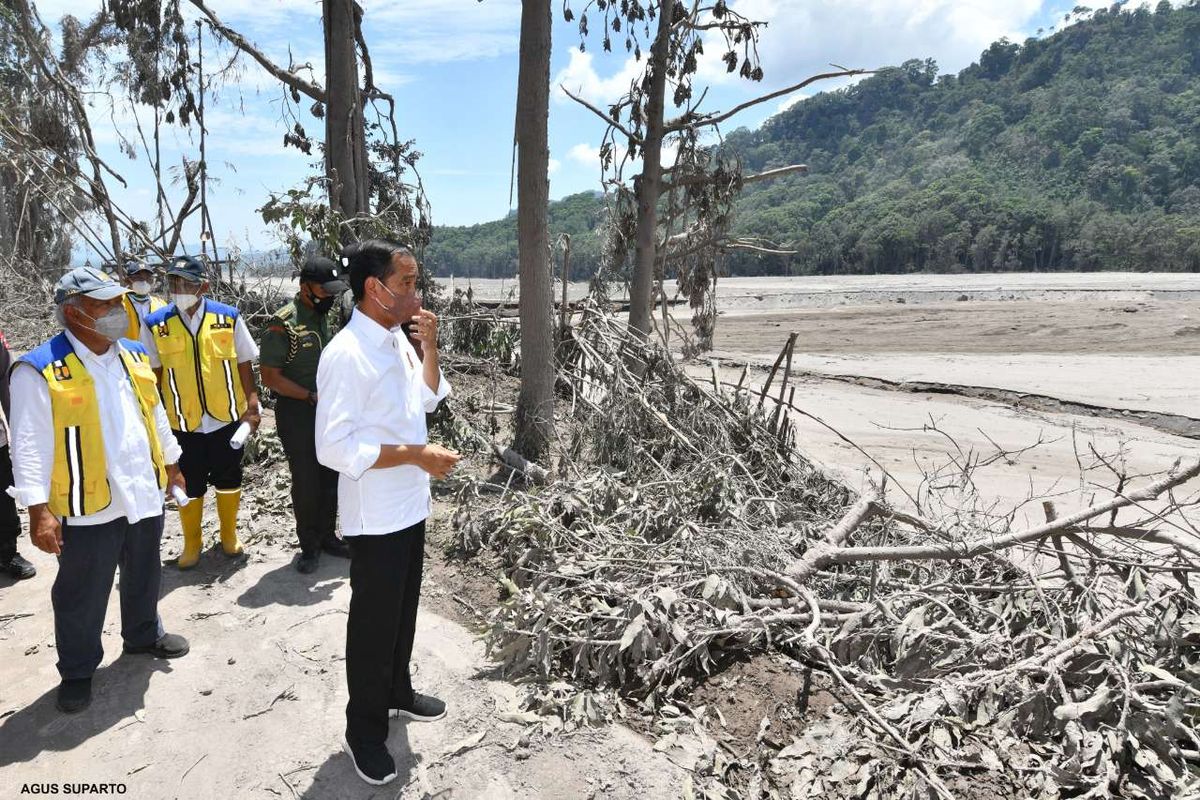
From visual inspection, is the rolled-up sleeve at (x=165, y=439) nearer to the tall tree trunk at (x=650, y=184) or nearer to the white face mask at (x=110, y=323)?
the white face mask at (x=110, y=323)

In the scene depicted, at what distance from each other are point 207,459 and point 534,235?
3.03 m

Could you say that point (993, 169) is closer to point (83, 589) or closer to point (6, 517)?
point (6, 517)

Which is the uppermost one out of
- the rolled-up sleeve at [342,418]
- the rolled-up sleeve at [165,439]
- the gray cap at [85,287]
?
the gray cap at [85,287]

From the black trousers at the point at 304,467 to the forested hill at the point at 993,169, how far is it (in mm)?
3462

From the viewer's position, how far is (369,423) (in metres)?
2.54

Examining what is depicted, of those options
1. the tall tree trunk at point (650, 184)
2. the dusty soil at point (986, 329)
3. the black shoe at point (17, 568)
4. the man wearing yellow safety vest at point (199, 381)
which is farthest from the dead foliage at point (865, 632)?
the dusty soil at point (986, 329)

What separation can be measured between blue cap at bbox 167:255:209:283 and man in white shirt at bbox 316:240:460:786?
6.57 ft

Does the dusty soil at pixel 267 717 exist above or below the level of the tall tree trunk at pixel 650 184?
below

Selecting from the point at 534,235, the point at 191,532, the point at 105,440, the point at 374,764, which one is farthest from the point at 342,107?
the point at 374,764

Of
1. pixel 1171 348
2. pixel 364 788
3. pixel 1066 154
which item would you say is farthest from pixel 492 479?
pixel 1066 154

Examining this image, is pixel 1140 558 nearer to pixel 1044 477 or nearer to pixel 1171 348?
pixel 1044 477

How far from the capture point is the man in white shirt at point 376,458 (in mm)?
2479

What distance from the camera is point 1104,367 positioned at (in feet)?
49.9

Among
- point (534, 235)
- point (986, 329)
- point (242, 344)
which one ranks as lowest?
point (986, 329)
